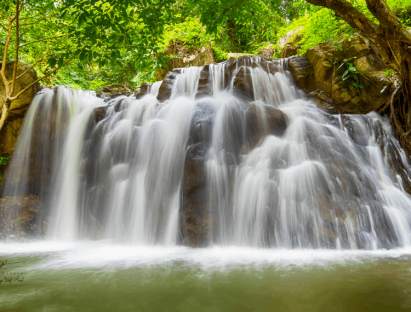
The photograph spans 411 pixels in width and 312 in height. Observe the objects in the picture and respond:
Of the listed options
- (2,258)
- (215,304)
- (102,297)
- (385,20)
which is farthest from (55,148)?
(385,20)

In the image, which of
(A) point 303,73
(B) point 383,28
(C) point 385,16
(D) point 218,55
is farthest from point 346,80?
(D) point 218,55

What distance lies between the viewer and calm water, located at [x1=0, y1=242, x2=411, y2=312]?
212 centimetres

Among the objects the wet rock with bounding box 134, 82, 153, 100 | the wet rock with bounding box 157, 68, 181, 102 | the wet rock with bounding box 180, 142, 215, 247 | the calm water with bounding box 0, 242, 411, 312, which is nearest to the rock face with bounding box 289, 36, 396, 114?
the wet rock with bounding box 157, 68, 181, 102

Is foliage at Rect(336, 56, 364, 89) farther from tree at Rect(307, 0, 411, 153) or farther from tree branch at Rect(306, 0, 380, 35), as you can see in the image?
tree branch at Rect(306, 0, 380, 35)

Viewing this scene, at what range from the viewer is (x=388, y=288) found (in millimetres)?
2314

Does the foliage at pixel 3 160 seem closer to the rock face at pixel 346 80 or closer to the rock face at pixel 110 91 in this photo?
the rock face at pixel 110 91

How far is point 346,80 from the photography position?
734 centimetres

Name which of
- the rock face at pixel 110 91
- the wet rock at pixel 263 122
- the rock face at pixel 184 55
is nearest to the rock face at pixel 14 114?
the rock face at pixel 110 91

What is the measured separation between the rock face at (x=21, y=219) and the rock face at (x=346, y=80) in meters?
8.81

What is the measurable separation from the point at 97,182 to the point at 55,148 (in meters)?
1.99

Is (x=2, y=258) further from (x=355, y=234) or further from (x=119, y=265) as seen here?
(x=355, y=234)

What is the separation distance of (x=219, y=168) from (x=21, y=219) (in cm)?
546

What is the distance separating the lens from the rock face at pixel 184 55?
12328 millimetres

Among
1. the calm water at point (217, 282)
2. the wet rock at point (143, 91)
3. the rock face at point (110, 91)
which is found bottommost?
the calm water at point (217, 282)
